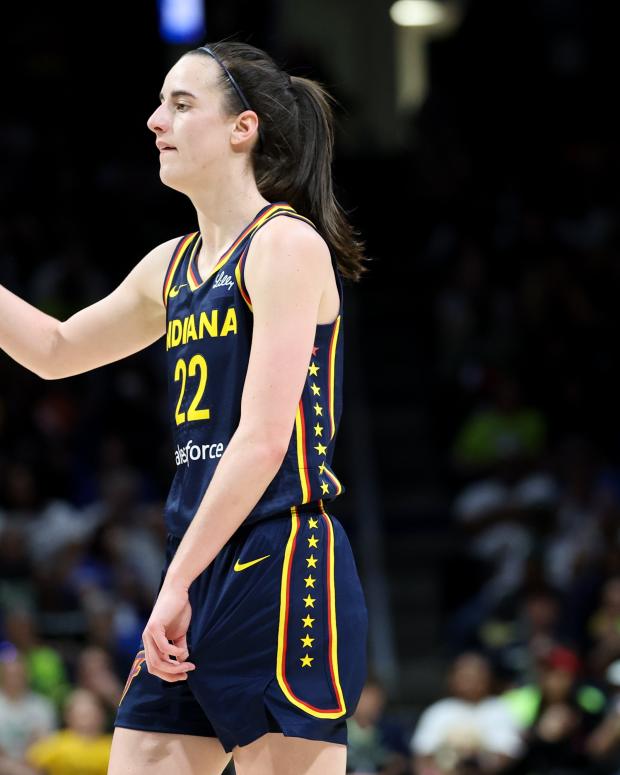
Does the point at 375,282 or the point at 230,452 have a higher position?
the point at 230,452

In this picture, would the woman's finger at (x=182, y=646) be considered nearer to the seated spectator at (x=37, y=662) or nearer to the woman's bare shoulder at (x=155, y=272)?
the woman's bare shoulder at (x=155, y=272)

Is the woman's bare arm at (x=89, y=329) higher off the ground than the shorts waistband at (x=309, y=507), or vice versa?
the woman's bare arm at (x=89, y=329)

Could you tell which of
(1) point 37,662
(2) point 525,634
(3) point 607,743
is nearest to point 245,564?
(3) point 607,743

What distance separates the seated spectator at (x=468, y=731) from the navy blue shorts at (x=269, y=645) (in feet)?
18.1

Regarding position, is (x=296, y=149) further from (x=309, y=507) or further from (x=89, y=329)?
(x=309, y=507)

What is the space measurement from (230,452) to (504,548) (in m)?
8.77

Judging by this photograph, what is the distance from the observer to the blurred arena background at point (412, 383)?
9.27m

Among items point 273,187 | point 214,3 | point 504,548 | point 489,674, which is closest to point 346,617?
point 273,187

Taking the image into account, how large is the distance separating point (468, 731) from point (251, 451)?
6523 mm

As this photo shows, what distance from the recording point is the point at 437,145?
1745 centimetres

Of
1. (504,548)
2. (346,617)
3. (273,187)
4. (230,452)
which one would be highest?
(273,187)

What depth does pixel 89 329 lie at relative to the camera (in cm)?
348

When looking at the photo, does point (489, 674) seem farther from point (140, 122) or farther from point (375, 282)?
point (140, 122)

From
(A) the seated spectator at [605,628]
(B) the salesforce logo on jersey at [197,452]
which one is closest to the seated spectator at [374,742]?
(A) the seated spectator at [605,628]
